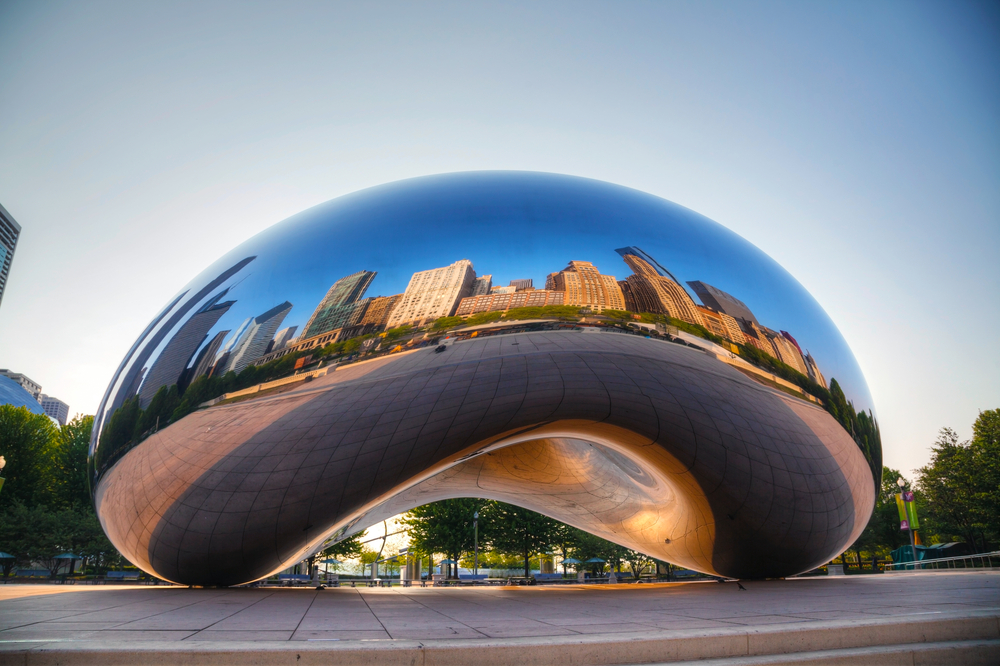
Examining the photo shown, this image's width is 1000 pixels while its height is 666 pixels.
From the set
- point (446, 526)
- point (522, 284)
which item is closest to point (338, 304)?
point (522, 284)

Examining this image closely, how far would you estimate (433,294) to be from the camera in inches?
224

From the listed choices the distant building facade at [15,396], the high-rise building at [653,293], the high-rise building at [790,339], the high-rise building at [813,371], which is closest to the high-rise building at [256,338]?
the high-rise building at [653,293]

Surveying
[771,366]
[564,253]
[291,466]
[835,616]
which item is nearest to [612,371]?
[564,253]

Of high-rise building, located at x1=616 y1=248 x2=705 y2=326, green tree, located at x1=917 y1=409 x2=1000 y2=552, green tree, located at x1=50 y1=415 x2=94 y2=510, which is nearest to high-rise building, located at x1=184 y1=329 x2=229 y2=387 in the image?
high-rise building, located at x1=616 y1=248 x2=705 y2=326

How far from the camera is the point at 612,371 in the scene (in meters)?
6.05

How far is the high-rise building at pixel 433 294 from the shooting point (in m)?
5.60

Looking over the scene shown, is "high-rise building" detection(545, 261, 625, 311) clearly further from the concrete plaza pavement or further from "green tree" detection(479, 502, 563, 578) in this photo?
"green tree" detection(479, 502, 563, 578)

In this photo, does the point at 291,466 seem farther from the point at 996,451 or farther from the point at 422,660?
the point at 996,451

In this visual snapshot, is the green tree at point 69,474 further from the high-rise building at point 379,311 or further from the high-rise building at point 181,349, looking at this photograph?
the high-rise building at point 379,311

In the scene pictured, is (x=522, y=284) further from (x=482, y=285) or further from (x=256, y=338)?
(x=256, y=338)

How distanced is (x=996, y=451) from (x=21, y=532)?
62.5m

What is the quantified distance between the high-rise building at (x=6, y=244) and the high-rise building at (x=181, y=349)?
1.65 metres

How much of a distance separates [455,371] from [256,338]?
2.19 m

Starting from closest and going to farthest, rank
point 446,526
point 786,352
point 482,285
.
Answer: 1. point 482,285
2. point 786,352
3. point 446,526
